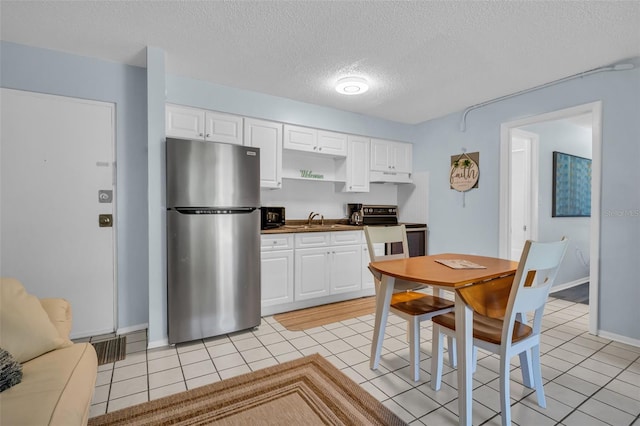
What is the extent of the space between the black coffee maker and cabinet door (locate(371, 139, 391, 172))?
23.8 inches

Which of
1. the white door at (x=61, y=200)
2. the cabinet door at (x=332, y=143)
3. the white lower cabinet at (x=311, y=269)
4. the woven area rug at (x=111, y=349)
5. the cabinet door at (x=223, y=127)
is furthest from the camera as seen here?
the cabinet door at (x=332, y=143)

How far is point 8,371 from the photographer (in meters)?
1.26

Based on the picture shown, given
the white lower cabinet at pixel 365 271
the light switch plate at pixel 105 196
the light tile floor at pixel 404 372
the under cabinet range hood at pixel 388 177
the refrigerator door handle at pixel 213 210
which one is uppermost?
the under cabinet range hood at pixel 388 177

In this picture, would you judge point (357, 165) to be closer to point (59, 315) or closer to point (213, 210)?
point (213, 210)

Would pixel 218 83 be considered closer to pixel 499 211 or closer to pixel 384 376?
pixel 384 376

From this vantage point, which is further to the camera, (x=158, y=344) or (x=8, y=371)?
(x=158, y=344)

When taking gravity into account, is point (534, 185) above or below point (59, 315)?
above

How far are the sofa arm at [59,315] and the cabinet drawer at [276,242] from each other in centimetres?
171

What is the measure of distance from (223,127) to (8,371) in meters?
2.57

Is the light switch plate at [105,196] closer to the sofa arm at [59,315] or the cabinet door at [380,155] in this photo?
the sofa arm at [59,315]

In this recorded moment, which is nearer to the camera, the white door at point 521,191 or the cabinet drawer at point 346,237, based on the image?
the cabinet drawer at point 346,237

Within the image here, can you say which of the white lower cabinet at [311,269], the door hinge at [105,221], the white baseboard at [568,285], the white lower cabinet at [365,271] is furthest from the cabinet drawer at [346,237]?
the white baseboard at [568,285]

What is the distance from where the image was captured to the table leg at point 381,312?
2110mm

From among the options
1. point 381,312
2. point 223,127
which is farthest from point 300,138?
point 381,312
